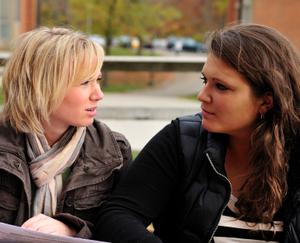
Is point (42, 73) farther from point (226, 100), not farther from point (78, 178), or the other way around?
point (226, 100)

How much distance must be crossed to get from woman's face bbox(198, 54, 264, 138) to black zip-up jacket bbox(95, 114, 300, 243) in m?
0.12

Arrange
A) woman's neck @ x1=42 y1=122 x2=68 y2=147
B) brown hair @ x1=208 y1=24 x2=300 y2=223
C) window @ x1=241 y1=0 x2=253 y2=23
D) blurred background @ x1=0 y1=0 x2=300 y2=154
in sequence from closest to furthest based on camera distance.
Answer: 1. brown hair @ x1=208 y1=24 x2=300 y2=223
2. woman's neck @ x1=42 y1=122 x2=68 y2=147
3. blurred background @ x1=0 y1=0 x2=300 y2=154
4. window @ x1=241 y1=0 x2=253 y2=23

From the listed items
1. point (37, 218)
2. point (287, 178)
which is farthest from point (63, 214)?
point (287, 178)

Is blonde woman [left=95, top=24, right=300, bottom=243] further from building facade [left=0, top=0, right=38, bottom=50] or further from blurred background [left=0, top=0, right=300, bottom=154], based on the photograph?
building facade [left=0, top=0, right=38, bottom=50]

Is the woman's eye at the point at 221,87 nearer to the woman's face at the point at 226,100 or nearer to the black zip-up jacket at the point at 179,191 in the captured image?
the woman's face at the point at 226,100

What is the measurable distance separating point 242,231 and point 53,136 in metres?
1.09

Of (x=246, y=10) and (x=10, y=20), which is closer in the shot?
(x=10, y=20)

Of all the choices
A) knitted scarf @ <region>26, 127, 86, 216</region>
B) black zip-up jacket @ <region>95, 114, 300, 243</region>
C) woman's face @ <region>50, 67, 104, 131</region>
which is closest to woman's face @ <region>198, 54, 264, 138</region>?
black zip-up jacket @ <region>95, 114, 300, 243</region>

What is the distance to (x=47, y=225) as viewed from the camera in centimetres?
170

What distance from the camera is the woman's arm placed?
5.36 feet

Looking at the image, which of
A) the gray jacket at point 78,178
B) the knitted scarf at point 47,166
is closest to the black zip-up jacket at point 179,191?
the gray jacket at point 78,178

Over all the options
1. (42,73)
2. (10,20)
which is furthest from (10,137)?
(10,20)

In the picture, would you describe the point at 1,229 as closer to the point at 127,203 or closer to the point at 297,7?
the point at 127,203

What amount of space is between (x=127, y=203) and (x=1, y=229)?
1.77ft
